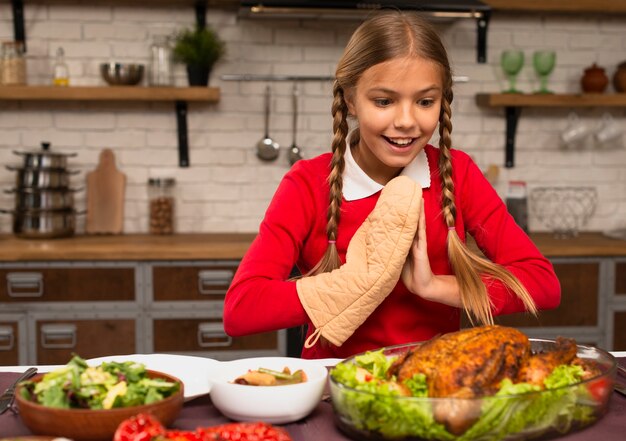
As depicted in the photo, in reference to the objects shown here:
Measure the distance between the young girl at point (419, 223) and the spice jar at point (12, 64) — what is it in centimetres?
202

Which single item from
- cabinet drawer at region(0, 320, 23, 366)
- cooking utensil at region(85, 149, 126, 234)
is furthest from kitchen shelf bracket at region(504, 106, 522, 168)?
cabinet drawer at region(0, 320, 23, 366)

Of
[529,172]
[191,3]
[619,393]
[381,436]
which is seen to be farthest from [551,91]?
[381,436]

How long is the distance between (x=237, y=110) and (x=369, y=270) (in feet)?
7.75

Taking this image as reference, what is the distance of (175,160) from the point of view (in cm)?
358

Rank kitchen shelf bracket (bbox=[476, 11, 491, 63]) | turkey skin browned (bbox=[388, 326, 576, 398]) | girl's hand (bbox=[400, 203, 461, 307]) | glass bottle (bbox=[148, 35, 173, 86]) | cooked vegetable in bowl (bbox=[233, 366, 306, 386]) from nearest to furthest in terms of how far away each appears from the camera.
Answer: turkey skin browned (bbox=[388, 326, 576, 398]) < cooked vegetable in bowl (bbox=[233, 366, 306, 386]) < girl's hand (bbox=[400, 203, 461, 307]) < glass bottle (bbox=[148, 35, 173, 86]) < kitchen shelf bracket (bbox=[476, 11, 491, 63])

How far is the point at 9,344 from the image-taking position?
301cm

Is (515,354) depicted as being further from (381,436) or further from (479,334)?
(381,436)

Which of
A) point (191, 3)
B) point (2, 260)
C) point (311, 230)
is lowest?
point (2, 260)

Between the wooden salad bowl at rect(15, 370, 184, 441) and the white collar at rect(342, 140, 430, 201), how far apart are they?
84 cm

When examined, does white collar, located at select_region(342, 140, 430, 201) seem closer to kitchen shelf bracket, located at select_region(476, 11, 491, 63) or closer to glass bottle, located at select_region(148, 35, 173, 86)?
glass bottle, located at select_region(148, 35, 173, 86)

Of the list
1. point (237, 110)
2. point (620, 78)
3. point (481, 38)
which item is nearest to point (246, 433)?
point (237, 110)

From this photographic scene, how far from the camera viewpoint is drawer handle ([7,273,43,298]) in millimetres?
2988

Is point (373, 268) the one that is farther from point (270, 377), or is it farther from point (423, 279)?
point (270, 377)

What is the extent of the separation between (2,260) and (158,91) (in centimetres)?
91
